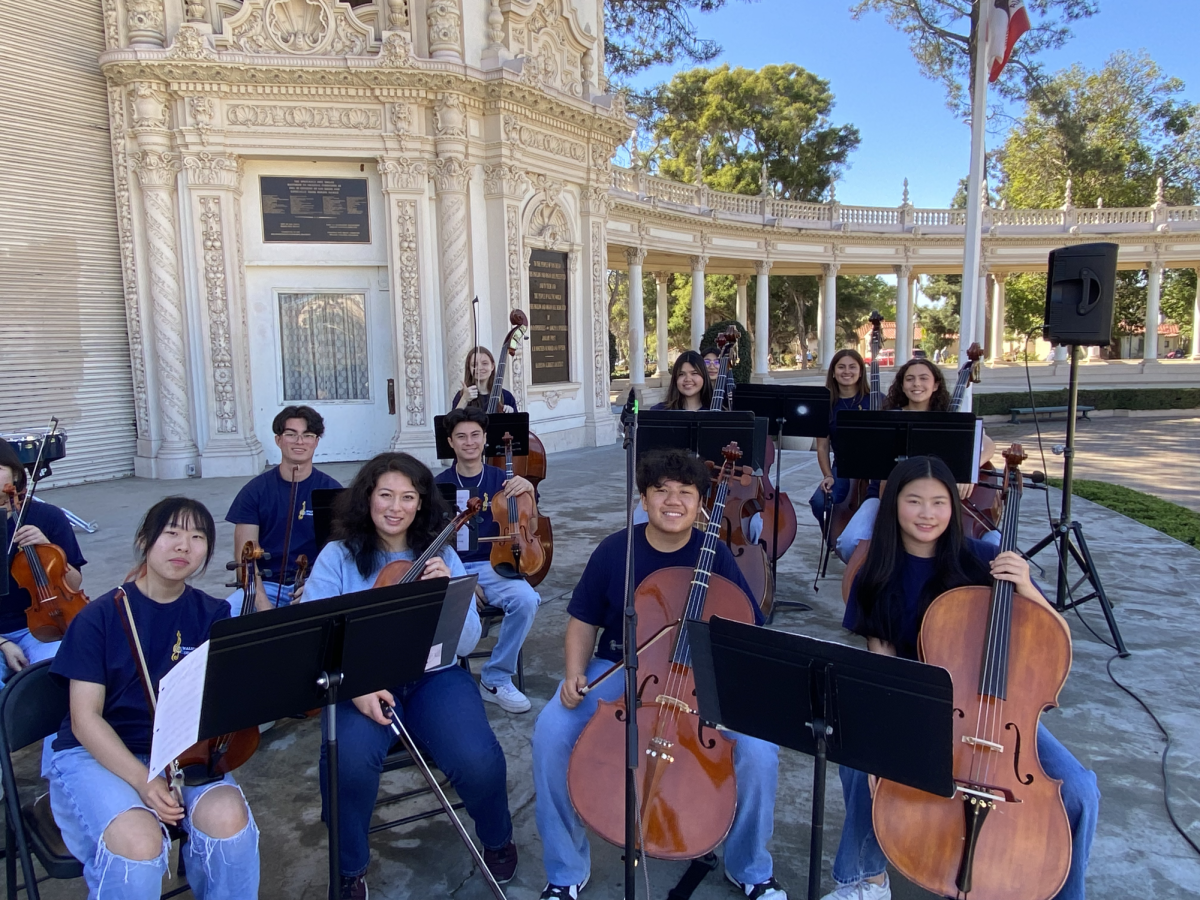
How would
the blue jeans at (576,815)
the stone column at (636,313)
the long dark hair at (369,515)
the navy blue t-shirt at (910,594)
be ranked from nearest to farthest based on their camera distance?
1. the blue jeans at (576,815)
2. the navy blue t-shirt at (910,594)
3. the long dark hair at (369,515)
4. the stone column at (636,313)

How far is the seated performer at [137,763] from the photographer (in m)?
2.21

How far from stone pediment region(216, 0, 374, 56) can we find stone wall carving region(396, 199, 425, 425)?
82.6 inches

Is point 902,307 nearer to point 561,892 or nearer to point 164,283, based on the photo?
point 164,283

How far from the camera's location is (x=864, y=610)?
2.89 m

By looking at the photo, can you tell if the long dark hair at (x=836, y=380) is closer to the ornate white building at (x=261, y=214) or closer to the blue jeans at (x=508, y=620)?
the blue jeans at (x=508, y=620)

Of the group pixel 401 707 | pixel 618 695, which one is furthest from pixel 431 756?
pixel 618 695

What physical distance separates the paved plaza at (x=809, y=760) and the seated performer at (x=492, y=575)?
17cm

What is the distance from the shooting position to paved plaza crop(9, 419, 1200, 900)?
2.81m

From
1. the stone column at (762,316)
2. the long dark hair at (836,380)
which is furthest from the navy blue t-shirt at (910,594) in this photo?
the stone column at (762,316)

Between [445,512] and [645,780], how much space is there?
4.68ft

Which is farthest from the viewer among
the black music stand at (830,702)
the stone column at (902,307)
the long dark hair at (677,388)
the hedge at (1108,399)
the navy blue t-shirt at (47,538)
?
the stone column at (902,307)

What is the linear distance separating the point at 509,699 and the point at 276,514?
1.63 meters

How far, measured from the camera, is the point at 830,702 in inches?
77.7

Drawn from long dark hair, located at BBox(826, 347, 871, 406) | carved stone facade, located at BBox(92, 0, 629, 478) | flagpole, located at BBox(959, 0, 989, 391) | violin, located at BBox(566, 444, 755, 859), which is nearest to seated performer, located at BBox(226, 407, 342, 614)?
violin, located at BBox(566, 444, 755, 859)
